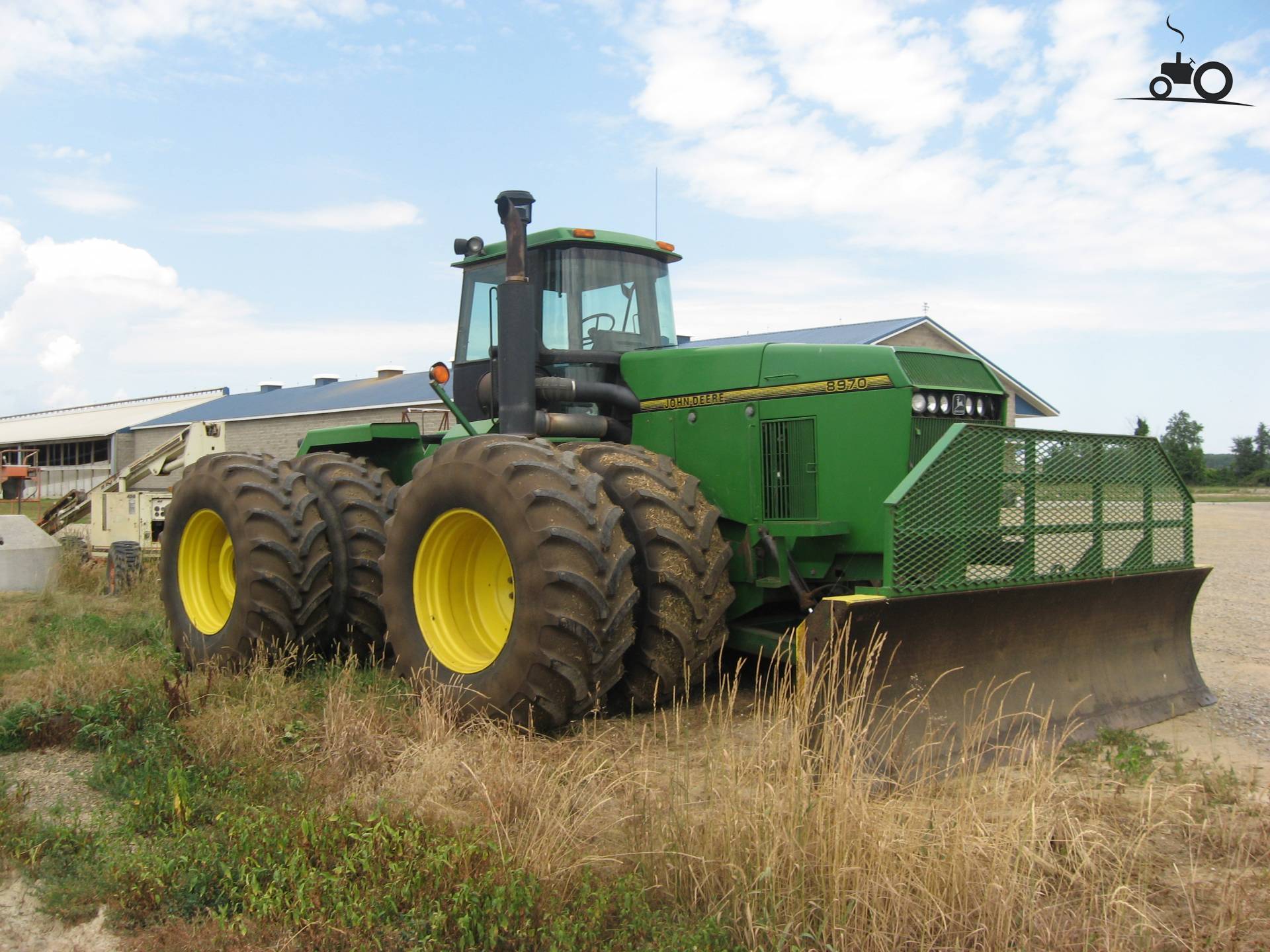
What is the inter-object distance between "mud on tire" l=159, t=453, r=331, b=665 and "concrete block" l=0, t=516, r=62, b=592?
6128 mm

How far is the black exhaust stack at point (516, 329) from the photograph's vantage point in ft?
21.9

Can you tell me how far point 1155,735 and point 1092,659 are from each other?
48cm

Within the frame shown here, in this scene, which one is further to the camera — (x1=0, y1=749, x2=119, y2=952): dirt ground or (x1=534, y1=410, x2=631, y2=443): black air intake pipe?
(x1=534, y1=410, x2=631, y2=443): black air intake pipe

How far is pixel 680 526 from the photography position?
5727 millimetres

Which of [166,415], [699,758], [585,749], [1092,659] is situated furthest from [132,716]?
[166,415]

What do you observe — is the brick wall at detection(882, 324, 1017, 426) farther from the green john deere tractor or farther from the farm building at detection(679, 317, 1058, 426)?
the green john deere tractor

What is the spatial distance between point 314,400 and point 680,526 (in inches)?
1281

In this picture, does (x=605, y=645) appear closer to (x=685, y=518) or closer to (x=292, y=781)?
(x=685, y=518)

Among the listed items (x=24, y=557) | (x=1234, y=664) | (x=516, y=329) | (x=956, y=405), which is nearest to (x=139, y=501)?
(x=24, y=557)

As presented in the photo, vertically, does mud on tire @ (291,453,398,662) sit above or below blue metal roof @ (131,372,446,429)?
below

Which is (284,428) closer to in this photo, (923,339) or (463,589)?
(923,339)

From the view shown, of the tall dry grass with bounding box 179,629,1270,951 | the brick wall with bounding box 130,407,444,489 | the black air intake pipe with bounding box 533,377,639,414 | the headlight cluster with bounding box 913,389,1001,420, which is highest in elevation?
the brick wall with bounding box 130,407,444,489

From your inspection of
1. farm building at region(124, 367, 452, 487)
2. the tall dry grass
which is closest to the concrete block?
the tall dry grass

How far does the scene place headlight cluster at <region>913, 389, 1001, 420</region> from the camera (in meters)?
5.96
